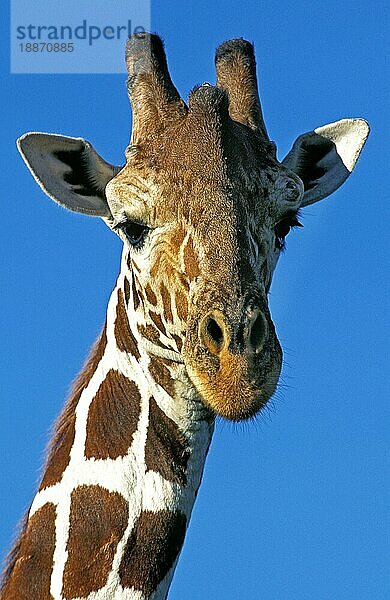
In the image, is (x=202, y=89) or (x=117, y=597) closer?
(x=117, y=597)

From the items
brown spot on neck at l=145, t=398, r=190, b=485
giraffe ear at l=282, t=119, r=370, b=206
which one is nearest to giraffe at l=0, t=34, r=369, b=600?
brown spot on neck at l=145, t=398, r=190, b=485

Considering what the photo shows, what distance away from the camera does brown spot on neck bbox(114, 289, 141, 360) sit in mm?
7246

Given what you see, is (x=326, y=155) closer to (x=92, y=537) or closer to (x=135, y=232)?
(x=135, y=232)

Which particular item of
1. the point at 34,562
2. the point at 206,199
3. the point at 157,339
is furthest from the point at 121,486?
the point at 206,199

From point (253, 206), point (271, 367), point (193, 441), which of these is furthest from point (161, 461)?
point (253, 206)

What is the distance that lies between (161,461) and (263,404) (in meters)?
1.00

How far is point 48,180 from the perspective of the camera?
744 centimetres

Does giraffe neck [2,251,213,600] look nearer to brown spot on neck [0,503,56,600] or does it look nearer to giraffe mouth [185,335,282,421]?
brown spot on neck [0,503,56,600]

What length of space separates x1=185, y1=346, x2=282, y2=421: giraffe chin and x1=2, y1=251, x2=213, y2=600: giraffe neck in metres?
0.69

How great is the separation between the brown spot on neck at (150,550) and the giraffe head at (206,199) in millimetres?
921

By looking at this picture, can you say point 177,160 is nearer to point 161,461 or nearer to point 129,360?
point 129,360

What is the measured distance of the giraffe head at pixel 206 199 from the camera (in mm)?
6102

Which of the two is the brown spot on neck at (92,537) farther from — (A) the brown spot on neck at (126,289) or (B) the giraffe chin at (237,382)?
(A) the brown spot on neck at (126,289)

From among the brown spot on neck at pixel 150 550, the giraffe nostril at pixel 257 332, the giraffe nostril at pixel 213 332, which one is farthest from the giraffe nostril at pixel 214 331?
the brown spot on neck at pixel 150 550
